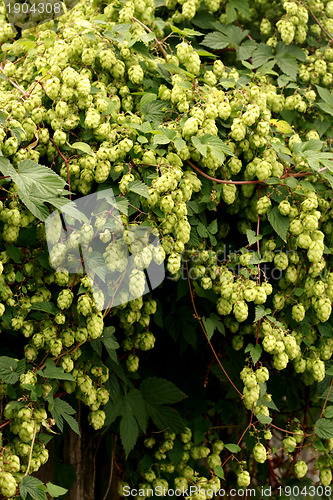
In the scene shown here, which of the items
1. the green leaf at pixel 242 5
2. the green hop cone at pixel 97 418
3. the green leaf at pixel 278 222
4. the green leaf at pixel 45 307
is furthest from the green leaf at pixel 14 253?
the green leaf at pixel 242 5

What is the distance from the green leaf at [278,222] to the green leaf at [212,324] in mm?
406

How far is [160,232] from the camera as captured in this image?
1.69m

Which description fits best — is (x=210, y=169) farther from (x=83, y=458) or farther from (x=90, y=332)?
(x=83, y=458)

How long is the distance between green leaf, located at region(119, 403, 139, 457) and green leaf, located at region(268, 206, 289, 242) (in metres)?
0.85

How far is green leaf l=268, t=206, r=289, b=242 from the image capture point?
1.88 meters

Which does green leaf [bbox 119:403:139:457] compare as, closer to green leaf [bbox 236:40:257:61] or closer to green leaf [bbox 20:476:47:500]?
green leaf [bbox 20:476:47:500]

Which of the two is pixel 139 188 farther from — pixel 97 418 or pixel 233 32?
pixel 233 32

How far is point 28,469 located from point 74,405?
1.54ft

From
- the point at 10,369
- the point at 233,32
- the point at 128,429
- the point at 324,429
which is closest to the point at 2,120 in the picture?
the point at 10,369

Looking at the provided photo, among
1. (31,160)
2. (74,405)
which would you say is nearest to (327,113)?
(31,160)

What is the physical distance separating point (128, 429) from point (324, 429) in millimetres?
708

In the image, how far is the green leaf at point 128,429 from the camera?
1.97 m

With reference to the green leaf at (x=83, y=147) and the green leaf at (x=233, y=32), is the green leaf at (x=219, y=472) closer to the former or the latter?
the green leaf at (x=83, y=147)

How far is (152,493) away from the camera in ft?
7.39
